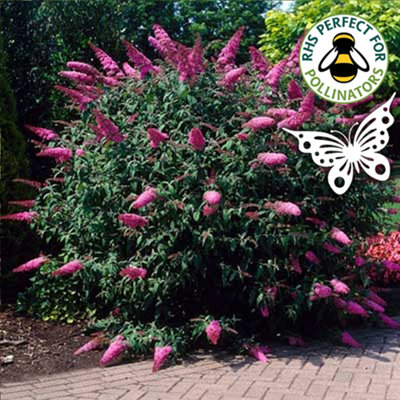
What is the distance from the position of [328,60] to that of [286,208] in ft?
4.83

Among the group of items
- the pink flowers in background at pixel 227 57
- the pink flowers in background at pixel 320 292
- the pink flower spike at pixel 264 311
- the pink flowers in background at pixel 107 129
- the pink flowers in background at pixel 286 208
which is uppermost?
the pink flowers in background at pixel 227 57

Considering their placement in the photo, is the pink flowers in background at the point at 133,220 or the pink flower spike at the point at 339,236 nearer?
the pink flowers in background at the point at 133,220

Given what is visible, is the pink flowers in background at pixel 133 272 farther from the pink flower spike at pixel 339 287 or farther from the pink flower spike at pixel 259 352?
the pink flower spike at pixel 339 287

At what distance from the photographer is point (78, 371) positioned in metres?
5.21

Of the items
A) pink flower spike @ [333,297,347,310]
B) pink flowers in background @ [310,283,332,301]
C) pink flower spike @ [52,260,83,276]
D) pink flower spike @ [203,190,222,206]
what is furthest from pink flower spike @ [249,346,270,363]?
pink flower spike @ [52,260,83,276]

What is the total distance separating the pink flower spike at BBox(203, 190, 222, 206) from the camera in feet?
16.7

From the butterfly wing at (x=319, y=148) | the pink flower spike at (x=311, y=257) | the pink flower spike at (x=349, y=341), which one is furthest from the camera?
the butterfly wing at (x=319, y=148)

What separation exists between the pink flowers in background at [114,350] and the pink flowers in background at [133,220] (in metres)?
0.82

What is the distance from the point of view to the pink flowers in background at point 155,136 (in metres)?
5.32

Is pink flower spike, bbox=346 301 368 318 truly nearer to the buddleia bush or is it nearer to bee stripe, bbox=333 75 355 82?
the buddleia bush

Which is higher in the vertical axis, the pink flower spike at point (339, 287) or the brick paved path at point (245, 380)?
the pink flower spike at point (339, 287)

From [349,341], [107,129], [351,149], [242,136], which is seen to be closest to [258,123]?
[242,136]

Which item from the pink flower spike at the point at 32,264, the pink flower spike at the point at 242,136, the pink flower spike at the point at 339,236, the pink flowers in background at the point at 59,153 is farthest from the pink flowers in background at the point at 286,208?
the pink flower spike at the point at 32,264

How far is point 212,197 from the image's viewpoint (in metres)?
5.10
